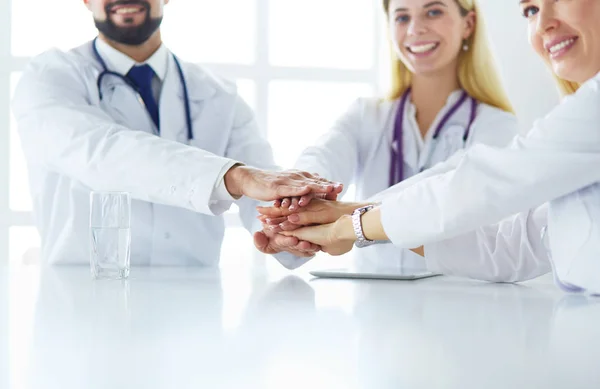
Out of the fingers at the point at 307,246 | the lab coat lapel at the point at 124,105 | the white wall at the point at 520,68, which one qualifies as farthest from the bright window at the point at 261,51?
the fingers at the point at 307,246

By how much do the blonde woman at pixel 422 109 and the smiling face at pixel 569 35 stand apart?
87 cm

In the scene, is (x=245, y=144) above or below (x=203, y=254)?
above

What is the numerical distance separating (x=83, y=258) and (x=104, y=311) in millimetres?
1127

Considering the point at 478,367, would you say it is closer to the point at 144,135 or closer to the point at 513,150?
the point at 513,150

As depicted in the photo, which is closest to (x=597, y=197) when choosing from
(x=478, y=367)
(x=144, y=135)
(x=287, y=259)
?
(x=478, y=367)

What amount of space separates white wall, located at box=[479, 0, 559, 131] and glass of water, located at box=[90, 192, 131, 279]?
3.12 metres

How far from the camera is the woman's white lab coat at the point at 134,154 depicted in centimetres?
192

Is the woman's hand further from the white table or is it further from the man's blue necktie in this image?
the man's blue necktie

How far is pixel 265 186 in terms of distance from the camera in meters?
1.87

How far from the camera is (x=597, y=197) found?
1.27 meters

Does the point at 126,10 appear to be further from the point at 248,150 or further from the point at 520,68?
the point at 520,68

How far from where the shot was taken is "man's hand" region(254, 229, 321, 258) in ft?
6.16

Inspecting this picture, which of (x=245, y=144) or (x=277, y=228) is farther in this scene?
(x=245, y=144)

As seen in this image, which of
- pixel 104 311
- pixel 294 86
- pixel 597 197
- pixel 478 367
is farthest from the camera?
pixel 294 86
